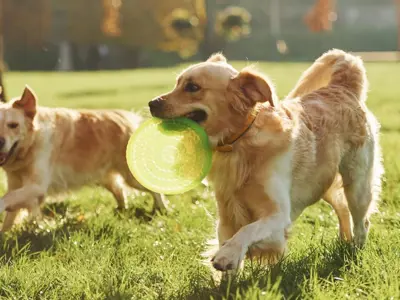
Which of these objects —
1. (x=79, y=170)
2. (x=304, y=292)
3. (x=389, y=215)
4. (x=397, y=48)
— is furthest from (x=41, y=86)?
(x=397, y=48)

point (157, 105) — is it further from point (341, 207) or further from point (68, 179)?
point (68, 179)

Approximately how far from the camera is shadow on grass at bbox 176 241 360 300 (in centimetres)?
370

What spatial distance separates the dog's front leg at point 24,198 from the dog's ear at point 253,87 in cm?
257

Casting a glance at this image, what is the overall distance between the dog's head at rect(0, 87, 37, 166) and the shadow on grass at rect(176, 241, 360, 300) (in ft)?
7.89

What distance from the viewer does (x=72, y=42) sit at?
51156mm

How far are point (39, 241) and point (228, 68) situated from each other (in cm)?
222

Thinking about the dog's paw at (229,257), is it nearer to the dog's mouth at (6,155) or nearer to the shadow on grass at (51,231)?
the shadow on grass at (51,231)

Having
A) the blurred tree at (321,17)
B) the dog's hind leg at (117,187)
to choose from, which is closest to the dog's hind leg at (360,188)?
the dog's hind leg at (117,187)

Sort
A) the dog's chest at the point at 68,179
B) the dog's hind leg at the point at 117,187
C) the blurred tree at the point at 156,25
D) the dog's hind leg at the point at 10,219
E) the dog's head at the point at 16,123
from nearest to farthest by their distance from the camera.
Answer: the dog's head at the point at 16,123 → the dog's hind leg at the point at 10,219 → the dog's chest at the point at 68,179 → the dog's hind leg at the point at 117,187 → the blurred tree at the point at 156,25

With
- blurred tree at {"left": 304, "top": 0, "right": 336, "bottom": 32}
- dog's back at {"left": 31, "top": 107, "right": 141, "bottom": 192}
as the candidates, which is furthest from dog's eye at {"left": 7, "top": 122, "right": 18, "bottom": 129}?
blurred tree at {"left": 304, "top": 0, "right": 336, "bottom": 32}

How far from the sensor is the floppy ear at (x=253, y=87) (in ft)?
13.3

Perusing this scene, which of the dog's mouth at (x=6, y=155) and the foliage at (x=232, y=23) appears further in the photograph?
the foliage at (x=232, y=23)

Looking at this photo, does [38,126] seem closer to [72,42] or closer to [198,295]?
[198,295]

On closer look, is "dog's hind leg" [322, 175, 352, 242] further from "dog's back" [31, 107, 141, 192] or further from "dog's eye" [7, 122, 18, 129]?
"dog's eye" [7, 122, 18, 129]
